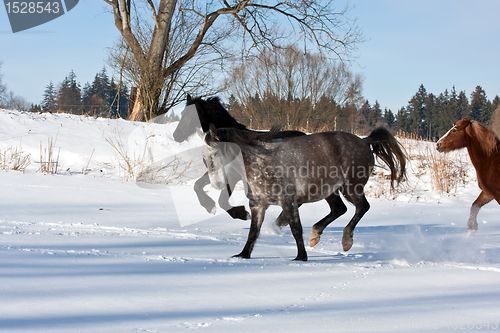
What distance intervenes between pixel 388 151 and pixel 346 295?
323cm

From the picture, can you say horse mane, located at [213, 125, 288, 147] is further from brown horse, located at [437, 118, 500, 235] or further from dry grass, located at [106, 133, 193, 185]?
dry grass, located at [106, 133, 193, 185]

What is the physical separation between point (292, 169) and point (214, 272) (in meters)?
1.45

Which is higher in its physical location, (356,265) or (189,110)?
(189,110)

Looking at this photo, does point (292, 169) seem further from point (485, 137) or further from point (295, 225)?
point (485, 137)

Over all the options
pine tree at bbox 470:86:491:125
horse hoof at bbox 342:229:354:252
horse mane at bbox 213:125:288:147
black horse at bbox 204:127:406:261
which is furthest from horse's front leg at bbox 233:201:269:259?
pine tree at bbox 470:86:491:125

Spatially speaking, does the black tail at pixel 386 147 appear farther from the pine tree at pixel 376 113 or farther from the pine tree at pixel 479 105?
the pine tree at pixel 376 113

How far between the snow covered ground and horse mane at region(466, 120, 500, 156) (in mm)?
1179

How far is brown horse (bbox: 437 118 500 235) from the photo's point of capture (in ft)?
16.7

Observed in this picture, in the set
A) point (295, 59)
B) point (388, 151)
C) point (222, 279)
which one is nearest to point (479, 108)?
point (295, 59)

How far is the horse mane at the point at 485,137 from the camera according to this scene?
5.16m

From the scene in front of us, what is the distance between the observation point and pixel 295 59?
27.1 metres

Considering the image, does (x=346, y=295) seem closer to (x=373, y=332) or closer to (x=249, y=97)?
(x=373, y=332)

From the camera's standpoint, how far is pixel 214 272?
2773 millimetres

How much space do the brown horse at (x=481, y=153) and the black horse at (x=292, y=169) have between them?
5.94 feet
